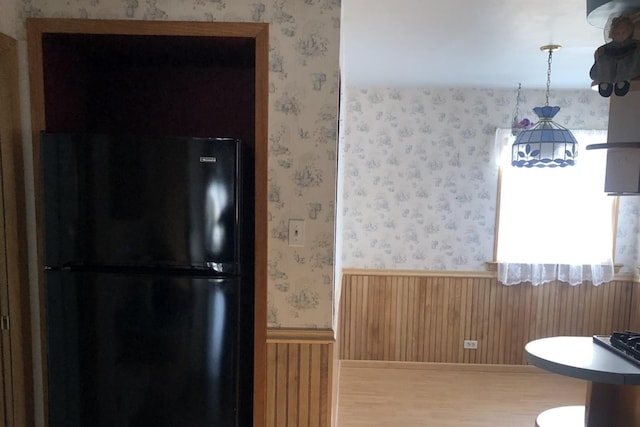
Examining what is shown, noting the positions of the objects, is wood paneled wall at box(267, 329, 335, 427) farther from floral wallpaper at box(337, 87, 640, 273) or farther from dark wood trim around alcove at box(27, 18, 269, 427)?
floral wallpaper at box(337, 87, 640, 273)

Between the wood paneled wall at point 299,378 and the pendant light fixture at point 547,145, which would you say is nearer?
the wood paneled wall at point 299,378

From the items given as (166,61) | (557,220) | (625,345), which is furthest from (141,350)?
(557,220)

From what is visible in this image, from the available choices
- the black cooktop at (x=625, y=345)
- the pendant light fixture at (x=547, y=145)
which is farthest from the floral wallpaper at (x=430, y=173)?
the black cooktop at (x=625, y=345)

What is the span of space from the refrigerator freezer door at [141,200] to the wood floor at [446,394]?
2.02m

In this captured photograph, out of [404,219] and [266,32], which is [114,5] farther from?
[404,219]

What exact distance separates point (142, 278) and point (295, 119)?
0.86 metres

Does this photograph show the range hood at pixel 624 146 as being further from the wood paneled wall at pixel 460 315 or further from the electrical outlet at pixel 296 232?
the wood paneled wall at pixel 460 315

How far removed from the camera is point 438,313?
3.86 m

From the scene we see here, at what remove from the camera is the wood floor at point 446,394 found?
304 cm

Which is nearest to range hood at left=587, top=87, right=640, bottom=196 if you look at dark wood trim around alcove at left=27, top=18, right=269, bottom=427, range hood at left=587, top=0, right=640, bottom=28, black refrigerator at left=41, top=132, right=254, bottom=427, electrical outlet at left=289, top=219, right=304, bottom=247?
range hood at left=587, top=0, right=640, bottom=28

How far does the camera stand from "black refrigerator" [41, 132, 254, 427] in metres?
1.57

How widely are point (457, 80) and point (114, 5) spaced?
2686 mm

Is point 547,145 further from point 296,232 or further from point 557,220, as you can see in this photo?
point 296,232

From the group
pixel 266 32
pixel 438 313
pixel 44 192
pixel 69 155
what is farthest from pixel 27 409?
pixel 438 313
